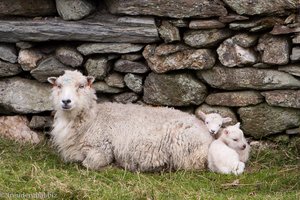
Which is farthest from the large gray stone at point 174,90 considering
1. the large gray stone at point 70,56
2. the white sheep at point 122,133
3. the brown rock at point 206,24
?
the large gray stone at point 70,56

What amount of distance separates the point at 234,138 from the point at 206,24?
1.58 m

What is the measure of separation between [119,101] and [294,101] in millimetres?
2542

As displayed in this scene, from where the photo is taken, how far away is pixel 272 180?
8.51 metres

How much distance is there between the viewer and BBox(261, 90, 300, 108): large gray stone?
9281 millimetres

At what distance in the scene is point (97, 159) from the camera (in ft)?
29.2

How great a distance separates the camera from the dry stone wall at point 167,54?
9.13 m

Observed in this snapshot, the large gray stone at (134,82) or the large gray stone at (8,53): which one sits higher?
the large gray stone at (8,53)

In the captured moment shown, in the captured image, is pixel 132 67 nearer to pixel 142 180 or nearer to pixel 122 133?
pixel 122 133

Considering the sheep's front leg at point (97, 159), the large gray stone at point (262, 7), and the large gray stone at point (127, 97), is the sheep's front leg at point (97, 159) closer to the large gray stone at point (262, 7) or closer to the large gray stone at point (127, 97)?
the large gray stone at point (127, 97)

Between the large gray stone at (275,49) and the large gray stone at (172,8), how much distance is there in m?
0.69

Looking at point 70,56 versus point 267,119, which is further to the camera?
point 70,56

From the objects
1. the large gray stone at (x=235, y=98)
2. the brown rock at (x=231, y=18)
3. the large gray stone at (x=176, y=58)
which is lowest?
the large gray stone at (x=235, y=98)

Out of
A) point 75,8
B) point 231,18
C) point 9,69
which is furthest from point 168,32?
point 9,69

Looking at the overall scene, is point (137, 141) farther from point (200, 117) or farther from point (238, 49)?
point (238, 49)
